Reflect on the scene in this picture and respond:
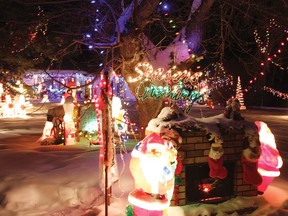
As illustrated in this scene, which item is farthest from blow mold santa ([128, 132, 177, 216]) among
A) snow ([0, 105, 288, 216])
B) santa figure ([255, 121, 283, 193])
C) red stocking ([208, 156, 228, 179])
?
santa figure ([255, 121, 283, 193])

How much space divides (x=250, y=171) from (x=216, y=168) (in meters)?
0.74

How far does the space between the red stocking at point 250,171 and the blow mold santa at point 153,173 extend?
63.5 inches

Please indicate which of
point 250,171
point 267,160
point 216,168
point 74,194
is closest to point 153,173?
point 216,168

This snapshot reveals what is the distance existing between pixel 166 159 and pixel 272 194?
2.73 meters

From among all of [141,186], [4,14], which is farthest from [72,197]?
[4,14]

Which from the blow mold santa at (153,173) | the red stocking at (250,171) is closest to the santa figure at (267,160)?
the red stocking at (250,171)

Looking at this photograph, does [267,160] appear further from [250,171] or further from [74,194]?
[74,194]

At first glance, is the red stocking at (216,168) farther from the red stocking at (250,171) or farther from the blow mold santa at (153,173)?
the blow mold santa at (153,173)

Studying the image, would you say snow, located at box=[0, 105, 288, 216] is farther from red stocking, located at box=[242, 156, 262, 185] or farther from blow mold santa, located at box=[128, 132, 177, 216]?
blow mold santa, located at box=[128, 132, 177, 216]

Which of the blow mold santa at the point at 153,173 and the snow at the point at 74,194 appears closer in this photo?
the blow mold santa at the point at 153,173

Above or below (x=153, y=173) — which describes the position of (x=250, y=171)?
below

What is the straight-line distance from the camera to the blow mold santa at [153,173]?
15.0 ft

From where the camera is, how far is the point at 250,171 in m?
5.73

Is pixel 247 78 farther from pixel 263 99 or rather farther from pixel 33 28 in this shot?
pixel 33 28
